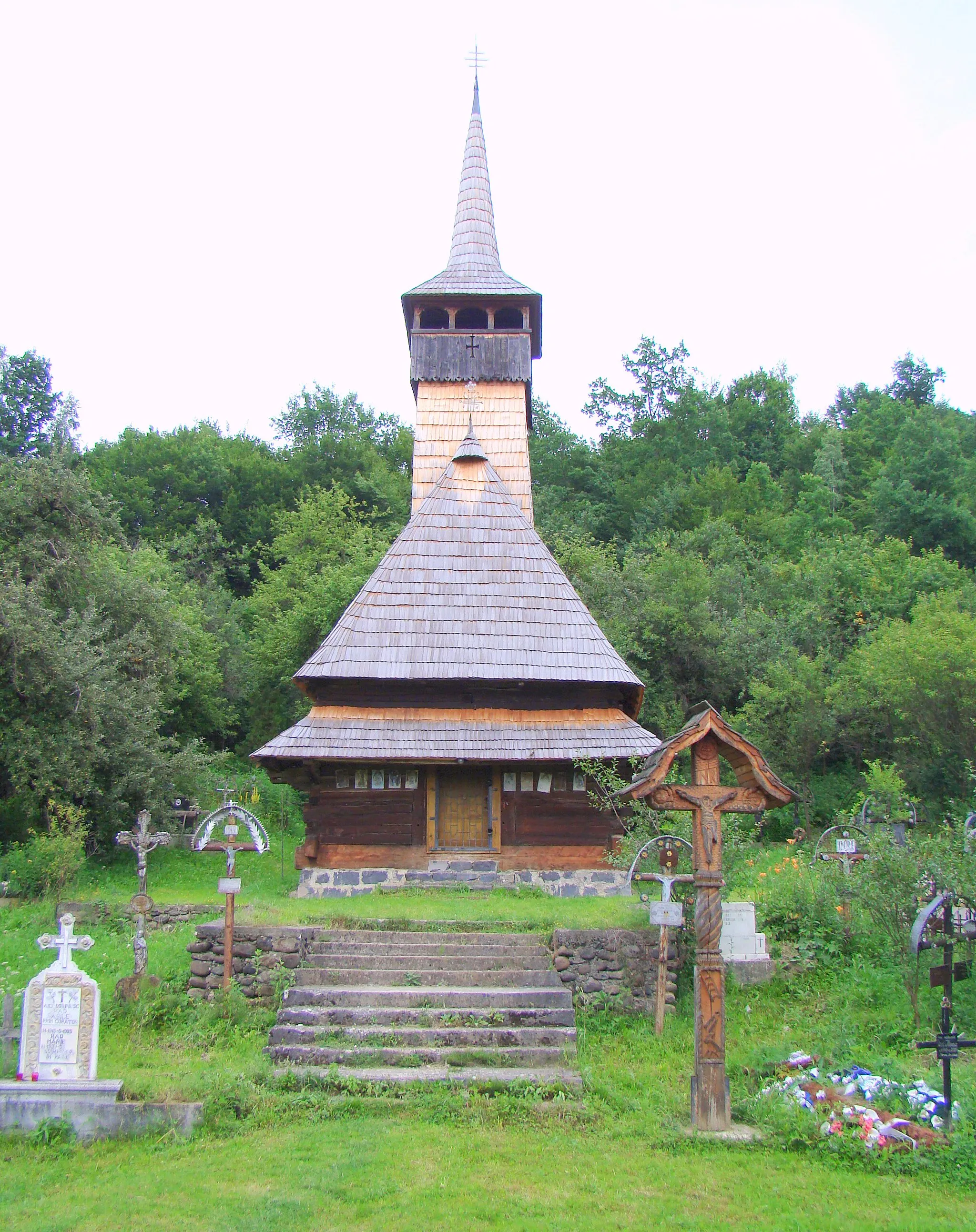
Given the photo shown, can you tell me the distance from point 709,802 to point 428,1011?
313 cm

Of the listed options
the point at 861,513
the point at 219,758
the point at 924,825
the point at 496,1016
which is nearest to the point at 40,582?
the point at 219,758

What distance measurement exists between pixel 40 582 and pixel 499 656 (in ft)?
27.4

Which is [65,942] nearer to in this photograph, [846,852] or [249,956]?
[249,956]

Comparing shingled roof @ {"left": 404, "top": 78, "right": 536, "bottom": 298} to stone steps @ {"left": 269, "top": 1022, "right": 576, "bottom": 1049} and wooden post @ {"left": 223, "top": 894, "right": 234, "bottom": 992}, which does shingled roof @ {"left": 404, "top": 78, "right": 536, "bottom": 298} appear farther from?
stone steps @ {"left": 269, "top": 1022, "right": 576, "bottom": 1049}

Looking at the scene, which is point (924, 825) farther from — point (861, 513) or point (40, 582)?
point (861, 513)

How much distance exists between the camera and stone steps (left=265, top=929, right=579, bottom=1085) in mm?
7516

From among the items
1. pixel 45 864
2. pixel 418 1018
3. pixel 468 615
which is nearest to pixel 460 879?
pixel 468 615

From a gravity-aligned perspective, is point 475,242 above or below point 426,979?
above

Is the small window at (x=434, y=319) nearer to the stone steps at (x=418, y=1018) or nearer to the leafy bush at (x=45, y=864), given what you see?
the leafy bush at (x=45, y=864)

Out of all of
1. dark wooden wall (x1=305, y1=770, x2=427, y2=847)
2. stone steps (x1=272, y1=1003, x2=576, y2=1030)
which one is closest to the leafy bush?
dark wooden wall (x1=305, y1=770, x2=427, y2=847)

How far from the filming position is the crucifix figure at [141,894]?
8938 millimetres

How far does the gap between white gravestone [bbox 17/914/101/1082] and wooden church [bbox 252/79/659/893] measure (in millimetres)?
5970

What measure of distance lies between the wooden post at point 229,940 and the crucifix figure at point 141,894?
29.3 inches

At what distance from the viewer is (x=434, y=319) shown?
20.4 meters
